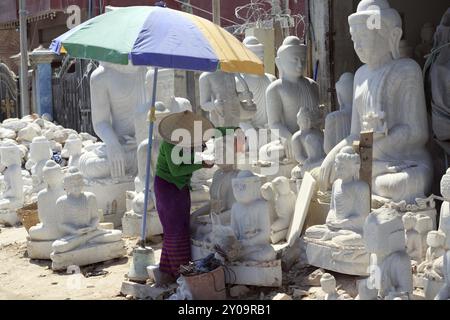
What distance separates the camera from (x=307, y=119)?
22.3ft

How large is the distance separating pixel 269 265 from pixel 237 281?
10.9 inches

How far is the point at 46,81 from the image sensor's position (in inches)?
701

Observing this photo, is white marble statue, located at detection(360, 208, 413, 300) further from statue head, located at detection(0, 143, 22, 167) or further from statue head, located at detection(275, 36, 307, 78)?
statue head, located at detection(0, 143, 22, 167)

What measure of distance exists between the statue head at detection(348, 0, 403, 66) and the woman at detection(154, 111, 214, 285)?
170 centimetres

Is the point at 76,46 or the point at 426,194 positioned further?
the point at 426,194

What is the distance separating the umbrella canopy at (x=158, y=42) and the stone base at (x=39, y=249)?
216 centimetres

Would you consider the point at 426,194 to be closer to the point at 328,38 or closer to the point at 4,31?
the point at 328,38

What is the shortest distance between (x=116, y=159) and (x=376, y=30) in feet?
10.7

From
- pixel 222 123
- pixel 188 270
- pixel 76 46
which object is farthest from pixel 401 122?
pixel 76 46

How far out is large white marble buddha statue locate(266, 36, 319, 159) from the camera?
294 inches

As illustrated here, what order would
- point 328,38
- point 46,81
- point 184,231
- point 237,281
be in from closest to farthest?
point 237,281 < point 184,231 < point 328,38 < point 46,81

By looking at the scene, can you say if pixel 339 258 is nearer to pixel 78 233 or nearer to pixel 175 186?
pixel 175 186

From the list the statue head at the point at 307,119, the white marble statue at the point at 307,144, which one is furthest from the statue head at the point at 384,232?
the statue head at the point at 307,119

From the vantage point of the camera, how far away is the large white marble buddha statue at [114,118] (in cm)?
766
